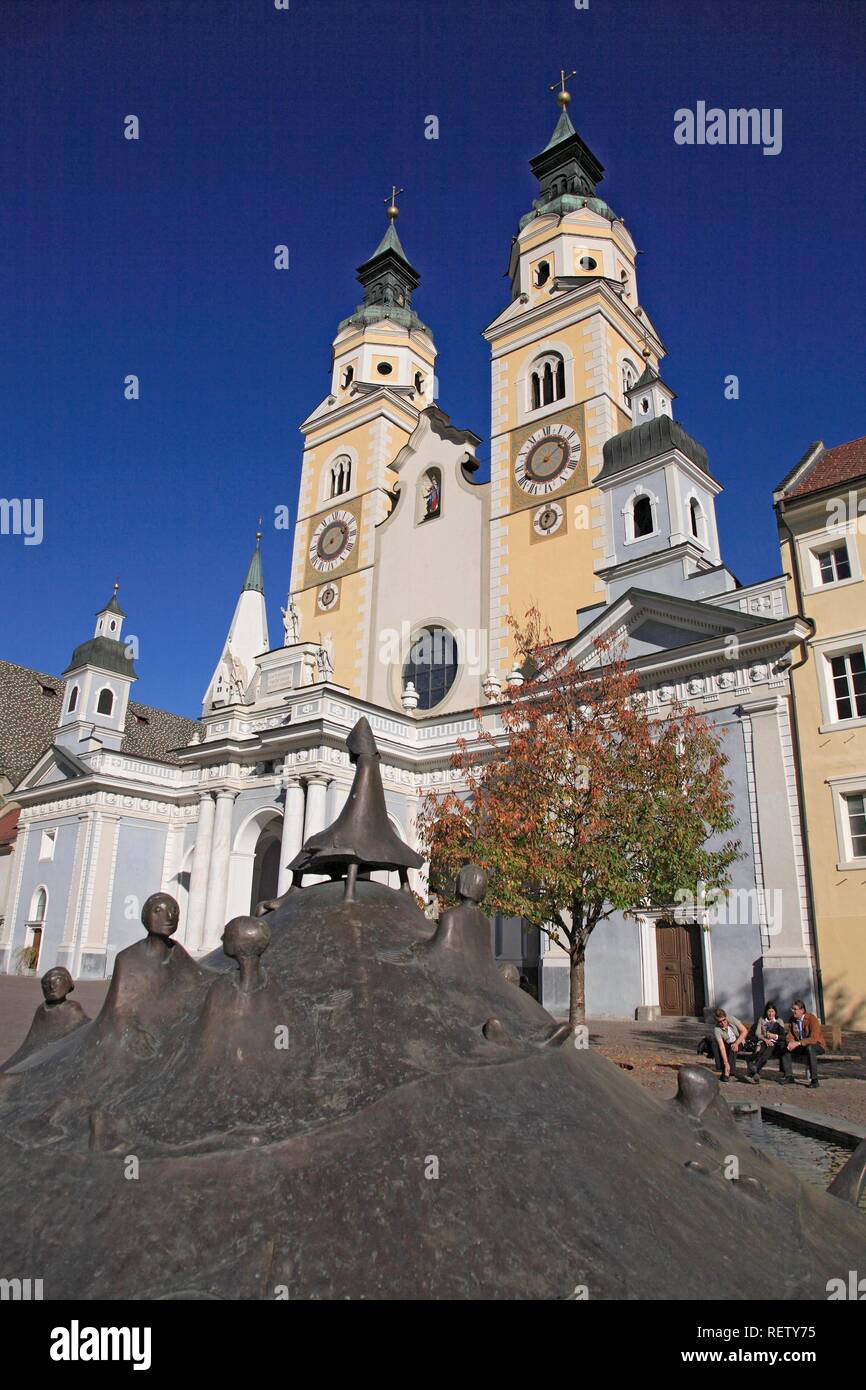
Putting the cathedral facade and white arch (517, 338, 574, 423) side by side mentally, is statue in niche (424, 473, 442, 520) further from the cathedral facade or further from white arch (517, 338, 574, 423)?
white arch (517, 338, 574, 423)

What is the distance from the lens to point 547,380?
103ft

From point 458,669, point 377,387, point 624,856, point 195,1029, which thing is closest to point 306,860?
point 195,1029

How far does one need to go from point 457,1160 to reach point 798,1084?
10.6m

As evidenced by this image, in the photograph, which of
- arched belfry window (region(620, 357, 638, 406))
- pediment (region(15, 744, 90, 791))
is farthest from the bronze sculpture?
pediment (region(15, 744, 90, 791))

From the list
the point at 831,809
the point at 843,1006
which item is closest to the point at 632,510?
the point at 831,809

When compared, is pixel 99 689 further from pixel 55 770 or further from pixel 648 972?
pixel 648 972

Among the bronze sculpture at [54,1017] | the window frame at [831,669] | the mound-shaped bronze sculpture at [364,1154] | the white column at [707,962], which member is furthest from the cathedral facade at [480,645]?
the bronze sculpture at [54,1017]

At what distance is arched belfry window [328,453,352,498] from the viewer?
125 feet

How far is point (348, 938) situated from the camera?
3.58m

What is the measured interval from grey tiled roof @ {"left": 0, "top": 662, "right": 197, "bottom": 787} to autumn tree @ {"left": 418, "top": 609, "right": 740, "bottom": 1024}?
30558 mm

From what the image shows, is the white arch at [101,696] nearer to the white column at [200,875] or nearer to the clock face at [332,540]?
the white column at [200,875]

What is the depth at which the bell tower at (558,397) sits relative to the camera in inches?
1102

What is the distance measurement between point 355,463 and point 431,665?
11.5m
